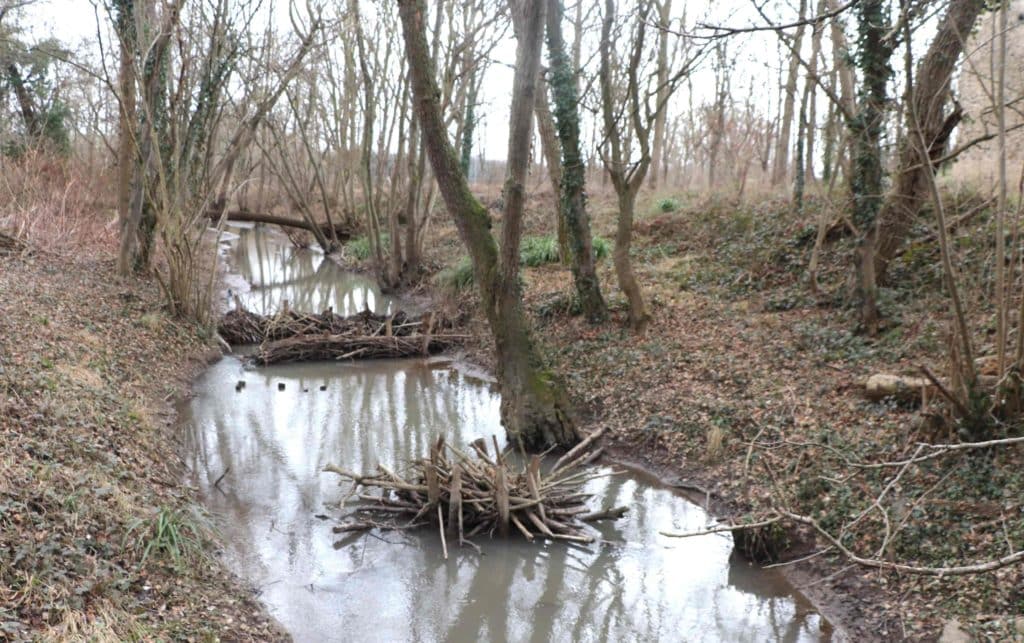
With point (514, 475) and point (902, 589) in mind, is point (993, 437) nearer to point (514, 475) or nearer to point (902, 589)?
point (902, 589)

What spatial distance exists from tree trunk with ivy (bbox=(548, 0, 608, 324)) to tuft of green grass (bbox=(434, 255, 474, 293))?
4203mm

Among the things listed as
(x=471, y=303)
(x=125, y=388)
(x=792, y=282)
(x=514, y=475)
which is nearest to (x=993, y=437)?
(x=514, y=475)

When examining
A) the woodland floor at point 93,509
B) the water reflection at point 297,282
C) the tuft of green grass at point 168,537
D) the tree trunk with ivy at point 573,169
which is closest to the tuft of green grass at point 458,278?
Result: the water reflection at point 297,282

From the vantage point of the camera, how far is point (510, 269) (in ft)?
30.5

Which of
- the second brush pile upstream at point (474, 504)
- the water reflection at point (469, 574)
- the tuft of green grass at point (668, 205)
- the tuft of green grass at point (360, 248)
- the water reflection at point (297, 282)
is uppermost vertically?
the tuft of green grass at point (668, 205)

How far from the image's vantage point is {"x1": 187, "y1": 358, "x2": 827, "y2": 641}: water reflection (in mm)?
6008

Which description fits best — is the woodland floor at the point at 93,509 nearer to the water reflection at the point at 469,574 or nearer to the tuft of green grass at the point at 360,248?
the water reflection at the point at 469,574

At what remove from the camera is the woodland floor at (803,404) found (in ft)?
19.1

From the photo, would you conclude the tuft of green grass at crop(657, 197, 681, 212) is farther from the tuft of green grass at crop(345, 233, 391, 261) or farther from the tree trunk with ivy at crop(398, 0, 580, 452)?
the tree trunk with ivy at crop(398, 0, 580, 452)

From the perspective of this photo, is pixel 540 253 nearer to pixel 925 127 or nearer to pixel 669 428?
pixel 669 428

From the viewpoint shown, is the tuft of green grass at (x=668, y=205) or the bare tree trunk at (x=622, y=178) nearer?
the bare tree trunk at (x=622, y=178)

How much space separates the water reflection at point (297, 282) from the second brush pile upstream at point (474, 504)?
8.62 metres

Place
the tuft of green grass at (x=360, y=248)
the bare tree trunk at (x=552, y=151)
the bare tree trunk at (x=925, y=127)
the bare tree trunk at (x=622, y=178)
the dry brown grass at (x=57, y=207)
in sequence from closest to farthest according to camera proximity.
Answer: the bare tree trunk at (x=925, y=127) → the bare tree trunk at (x=622, y=178) → the dry brown grass at (x=57, y=207) → the bare tree trunk at (x=552, y=151) → the tuft of green grass at (x=360, y=248)

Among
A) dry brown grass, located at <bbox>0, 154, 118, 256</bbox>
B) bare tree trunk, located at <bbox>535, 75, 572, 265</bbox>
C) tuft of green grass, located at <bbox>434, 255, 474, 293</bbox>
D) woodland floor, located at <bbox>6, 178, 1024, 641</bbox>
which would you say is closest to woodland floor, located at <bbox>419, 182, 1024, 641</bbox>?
woodland floor, located at <bbox>6, 178, 1024, 641</bbox>
